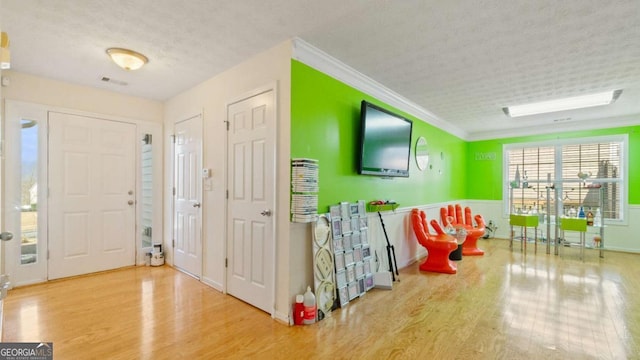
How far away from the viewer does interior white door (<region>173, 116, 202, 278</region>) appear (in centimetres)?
381

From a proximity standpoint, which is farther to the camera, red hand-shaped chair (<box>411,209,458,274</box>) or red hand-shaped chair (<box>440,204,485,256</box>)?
red hand-shaped chair (<box>440,204,485,256</box>)

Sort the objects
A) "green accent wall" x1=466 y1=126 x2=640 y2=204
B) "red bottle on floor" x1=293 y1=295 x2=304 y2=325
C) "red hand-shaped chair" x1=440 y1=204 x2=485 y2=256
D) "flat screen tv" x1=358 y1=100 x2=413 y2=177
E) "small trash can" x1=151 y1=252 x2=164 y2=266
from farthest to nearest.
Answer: "green accent wall" x1=466 y1=126 x2=640 y2=204 < "red hand-shaped chair" x1=440 y1=204 x2=485 y2=256 < "small trash can" x1=151 y1=252 x2=164 y2=266 < "flat screen tv" x1=358 y1=100 x2=413 y2=177 < "red bottle on floor" x1=293 y1=295 x2=304 y2=325

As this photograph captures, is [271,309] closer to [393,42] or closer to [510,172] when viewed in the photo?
[393,42]

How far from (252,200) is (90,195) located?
2547mm

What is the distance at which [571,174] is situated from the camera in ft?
19.6

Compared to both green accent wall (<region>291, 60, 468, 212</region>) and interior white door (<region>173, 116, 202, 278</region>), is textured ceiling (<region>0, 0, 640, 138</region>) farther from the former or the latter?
interior white door (<region>173, 116, 202, 278</region>)

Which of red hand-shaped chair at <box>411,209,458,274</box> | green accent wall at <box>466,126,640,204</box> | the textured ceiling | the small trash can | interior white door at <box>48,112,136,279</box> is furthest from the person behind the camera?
green accent wall at <box>466,126,640,204</box>

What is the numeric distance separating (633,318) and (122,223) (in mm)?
5937

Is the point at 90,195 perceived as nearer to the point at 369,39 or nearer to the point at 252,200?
the point at 252,200

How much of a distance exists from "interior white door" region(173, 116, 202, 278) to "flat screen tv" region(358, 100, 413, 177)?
2058mm

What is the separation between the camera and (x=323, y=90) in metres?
3.05

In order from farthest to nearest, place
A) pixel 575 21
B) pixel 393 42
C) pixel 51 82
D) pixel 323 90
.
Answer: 1. pixel 51 82
2. pixel 323 90
3. pixel 393 42
4. pixel 575 21

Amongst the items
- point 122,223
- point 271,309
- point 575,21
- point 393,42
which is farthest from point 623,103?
point 122,223

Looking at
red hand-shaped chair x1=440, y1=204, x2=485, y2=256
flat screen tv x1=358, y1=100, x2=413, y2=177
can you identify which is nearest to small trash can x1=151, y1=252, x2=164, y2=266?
flat screen tv x1=358, y1=100, x2=413, y2=177
